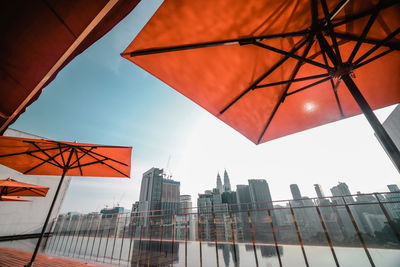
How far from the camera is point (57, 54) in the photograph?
3.29 feet

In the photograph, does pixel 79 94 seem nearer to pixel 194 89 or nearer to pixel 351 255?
pixel 194 89

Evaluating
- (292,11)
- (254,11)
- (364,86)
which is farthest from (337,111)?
(254,11)

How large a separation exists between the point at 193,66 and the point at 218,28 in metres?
0.61

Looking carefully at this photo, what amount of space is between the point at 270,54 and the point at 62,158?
4992 millimetres

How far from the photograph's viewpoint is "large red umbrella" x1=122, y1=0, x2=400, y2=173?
1.66m

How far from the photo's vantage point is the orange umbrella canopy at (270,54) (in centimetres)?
169

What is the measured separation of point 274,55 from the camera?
2.33 meters

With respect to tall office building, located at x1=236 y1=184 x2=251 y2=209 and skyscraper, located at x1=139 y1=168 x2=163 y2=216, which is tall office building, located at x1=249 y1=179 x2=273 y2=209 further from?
skyscraper, located at x1=139 y1=168 x2=163 y2=216

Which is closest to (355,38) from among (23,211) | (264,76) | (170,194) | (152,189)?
(264,76)

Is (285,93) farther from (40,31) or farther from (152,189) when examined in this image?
(152,189)

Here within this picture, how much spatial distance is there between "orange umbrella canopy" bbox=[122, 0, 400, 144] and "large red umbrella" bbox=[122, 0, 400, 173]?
1 cm

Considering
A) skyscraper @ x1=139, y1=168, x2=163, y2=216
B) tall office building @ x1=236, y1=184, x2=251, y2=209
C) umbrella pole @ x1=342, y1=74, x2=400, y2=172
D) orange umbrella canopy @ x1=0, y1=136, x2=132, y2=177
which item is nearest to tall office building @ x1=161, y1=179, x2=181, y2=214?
skyscraper @ x1=139, y1=168, x2=163, y2=216

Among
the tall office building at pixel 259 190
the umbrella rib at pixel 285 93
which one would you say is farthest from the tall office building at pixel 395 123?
the tall office building at pixel 259 190

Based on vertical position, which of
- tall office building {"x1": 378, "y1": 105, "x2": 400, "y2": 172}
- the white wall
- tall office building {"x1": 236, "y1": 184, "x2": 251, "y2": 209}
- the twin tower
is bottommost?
the white wall
